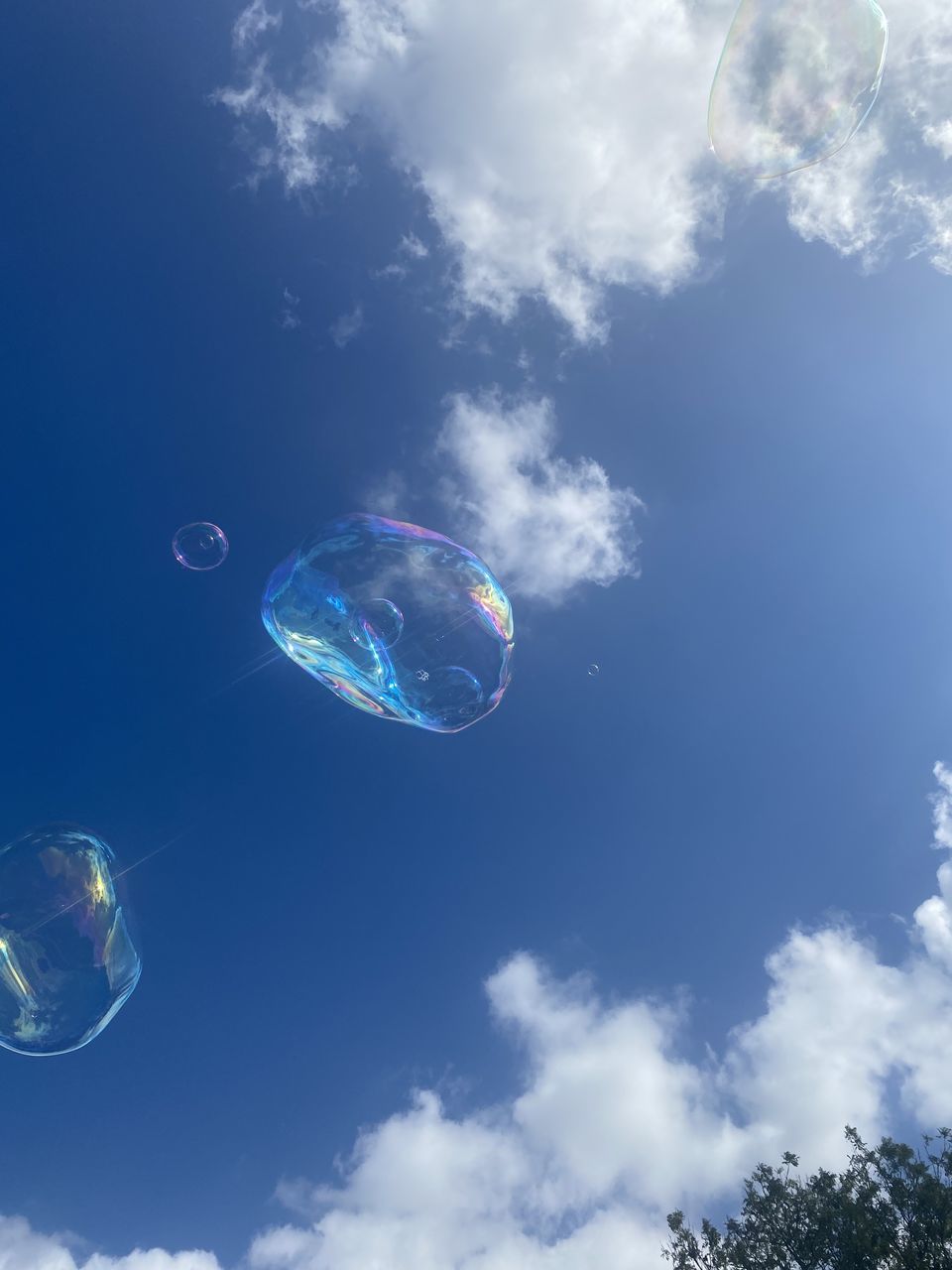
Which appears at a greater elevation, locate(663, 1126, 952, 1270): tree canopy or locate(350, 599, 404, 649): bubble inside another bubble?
locate(350, 599, 404, 649): bubble inside another bubble

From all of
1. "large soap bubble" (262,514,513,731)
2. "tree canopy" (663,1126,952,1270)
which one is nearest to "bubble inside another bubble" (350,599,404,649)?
"large soap bubble" (262,514,513,731)

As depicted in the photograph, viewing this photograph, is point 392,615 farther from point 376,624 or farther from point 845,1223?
point 845,1223

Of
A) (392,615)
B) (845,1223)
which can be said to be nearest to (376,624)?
(392,615)

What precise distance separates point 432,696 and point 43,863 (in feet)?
27.5

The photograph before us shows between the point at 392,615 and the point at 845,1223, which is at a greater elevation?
the point at 392,615

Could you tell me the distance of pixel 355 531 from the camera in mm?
12883

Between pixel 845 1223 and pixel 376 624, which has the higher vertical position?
pixel 376 624

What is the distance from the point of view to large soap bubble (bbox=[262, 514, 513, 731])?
39.1 ft

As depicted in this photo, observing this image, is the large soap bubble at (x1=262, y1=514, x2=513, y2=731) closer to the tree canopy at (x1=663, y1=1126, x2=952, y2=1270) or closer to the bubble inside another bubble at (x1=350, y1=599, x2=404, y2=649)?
the bubble inside another bubble at (x1=350, y1=599, x2=404, y2=649)

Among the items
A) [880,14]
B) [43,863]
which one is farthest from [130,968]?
[880,14]

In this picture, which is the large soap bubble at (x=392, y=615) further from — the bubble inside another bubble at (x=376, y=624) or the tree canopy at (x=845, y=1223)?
A: the tree canopy at (x=845, y=1223)

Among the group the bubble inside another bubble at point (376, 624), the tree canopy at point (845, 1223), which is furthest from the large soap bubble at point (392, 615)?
the tree canopy at point (845, 1223)

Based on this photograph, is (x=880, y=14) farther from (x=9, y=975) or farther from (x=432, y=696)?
(x=9, y=975)

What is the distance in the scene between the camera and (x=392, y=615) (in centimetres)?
1187
